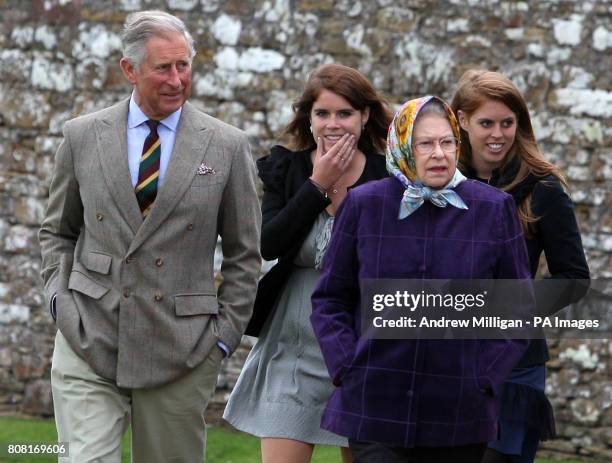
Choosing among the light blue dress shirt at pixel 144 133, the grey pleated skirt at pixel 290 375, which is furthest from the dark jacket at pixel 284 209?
the light blue dress shirt at pixel 144 133

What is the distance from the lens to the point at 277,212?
484cm

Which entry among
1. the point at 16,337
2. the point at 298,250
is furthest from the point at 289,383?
the point at 16,337

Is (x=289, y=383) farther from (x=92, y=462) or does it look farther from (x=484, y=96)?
(x=484, y=96)

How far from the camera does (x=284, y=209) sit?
4.73m

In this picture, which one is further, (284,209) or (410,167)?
(284,209)

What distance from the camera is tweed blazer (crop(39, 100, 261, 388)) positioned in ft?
14.3

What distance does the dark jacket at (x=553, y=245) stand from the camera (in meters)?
4.70

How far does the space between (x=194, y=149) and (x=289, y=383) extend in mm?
926

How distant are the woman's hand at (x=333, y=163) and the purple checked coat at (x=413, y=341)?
543 mm

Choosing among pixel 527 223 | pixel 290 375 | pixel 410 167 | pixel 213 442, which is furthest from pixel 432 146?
pixel 213 442

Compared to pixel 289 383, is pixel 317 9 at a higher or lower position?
higher

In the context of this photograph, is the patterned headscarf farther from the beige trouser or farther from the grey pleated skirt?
the beige trouser

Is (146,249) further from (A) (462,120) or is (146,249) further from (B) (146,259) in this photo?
(A) (462,120)

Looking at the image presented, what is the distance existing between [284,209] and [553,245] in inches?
38.4
